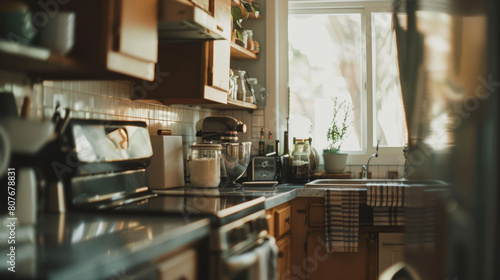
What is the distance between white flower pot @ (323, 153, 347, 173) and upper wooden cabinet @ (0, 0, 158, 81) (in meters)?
2.16

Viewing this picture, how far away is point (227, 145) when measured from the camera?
2811mm

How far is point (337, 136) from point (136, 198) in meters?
2.14

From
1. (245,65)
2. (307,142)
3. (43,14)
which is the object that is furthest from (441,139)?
(245,65)

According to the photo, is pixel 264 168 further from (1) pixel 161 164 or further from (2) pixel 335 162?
(1) pixel 161 164

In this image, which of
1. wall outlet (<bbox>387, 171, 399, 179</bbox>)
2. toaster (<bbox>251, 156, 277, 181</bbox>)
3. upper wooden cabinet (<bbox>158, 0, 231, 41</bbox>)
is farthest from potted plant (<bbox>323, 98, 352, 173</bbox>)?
upper wooden cabinet (<bbox>158, 0, 231, 41</bbox>)

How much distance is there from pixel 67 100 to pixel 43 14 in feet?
1.72

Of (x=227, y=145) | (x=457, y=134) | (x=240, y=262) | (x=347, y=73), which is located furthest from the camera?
(x=347, y=73)

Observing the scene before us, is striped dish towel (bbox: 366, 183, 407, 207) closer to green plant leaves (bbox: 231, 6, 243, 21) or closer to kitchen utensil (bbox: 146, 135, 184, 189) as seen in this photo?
kitchen utensil (bbox: 146, 135, 184, 189)

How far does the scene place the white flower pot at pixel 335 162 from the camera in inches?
144

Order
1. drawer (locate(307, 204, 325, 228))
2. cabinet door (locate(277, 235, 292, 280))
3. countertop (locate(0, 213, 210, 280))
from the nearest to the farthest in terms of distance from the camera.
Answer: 1. countertop (locate(0, 213, 210, 280))
2. cabinet door (locate(277, 235, 292, 280))
3. drawer (locate(307, 204, 325, 228))

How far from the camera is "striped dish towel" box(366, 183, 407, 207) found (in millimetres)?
2842

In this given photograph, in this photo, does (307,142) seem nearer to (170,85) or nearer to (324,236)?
(324,236)

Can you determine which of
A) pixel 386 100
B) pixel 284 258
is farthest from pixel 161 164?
pixel 386 100

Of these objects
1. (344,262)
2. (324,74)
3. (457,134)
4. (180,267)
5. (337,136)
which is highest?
(324,74)
